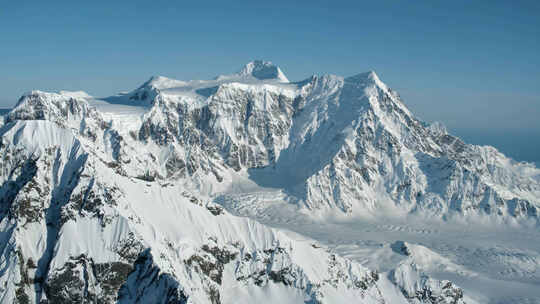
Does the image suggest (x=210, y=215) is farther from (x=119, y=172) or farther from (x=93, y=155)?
(x=93, y=155)

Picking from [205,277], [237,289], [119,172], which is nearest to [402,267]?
[237,289]

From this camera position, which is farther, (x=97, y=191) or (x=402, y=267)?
(x=402, y=267)

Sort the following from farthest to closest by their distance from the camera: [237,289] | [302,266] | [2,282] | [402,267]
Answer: [402,267]
[302,266]
[237,289]
[2,282]

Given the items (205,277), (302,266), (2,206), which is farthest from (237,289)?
(2,206)

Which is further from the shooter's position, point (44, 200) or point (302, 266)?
A: point (302, 266)

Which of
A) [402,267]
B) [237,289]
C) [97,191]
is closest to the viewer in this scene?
[97,191]

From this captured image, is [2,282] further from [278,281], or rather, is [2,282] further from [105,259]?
[278,281]

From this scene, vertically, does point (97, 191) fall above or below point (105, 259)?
above

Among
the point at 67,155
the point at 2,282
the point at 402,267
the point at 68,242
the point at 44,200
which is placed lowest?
the point at 402,267

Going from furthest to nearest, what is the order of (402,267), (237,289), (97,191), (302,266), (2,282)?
(402,267)
(302,266)
(237,289)
(97,191)
(2,282)
